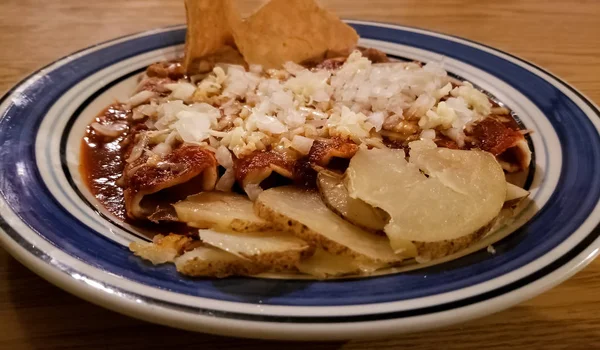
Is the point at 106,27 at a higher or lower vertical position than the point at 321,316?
higher

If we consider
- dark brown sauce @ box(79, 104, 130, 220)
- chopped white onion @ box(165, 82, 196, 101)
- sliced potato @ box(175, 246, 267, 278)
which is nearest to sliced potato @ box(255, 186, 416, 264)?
sliced potato @ box(175, 246, 267, 278)

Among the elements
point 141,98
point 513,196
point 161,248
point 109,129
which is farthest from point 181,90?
point 513,196

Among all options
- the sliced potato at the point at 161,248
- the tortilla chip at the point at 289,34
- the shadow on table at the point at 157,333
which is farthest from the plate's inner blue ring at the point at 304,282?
the tortilla chip at the point at 289,34

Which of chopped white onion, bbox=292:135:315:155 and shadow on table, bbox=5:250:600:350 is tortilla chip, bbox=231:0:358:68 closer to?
chopped white onion, bbox=292:135:315:155

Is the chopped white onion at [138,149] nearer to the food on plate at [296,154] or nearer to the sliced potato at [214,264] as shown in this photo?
the food on plate at [296,154]

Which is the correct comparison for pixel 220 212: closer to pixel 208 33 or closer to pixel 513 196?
pixel 513 196

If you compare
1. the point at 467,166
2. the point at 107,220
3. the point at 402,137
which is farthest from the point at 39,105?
the point at 467,166

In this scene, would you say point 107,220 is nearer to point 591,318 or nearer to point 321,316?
point 321,316
